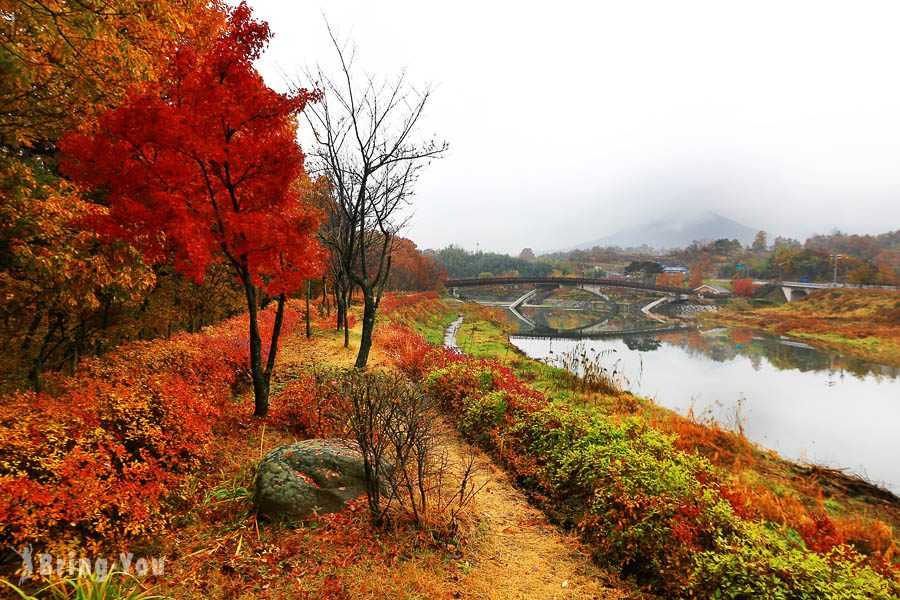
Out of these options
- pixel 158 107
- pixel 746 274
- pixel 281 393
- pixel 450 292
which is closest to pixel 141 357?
pixel 281 393

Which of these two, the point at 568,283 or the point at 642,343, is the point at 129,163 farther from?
the point at 568,283

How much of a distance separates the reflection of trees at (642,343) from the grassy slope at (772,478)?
17.7 metres

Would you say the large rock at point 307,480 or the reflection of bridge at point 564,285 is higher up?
the reflection of bridge at point 564,285

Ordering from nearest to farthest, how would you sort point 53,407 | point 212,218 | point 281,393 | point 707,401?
point 53,407 → point 212,218 → point 281,393 → point 707,401

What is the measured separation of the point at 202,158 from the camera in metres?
6.64

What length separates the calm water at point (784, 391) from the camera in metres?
11.4

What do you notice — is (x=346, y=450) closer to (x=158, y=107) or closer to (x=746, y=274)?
(x=158, y=107)

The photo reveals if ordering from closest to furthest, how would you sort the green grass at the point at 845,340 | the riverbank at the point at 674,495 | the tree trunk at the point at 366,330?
the riverbank at the point at 674,495 < the tree trunk at the point at 366,330 < the green grass at the point at 845,340

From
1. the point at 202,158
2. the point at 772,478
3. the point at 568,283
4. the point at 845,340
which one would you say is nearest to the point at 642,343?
the point at 845,340

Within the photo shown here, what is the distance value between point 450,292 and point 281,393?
53.2 meters

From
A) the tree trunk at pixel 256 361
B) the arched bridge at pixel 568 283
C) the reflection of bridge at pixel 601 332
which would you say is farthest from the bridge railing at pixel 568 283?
the tree trunk at pixel 256 361

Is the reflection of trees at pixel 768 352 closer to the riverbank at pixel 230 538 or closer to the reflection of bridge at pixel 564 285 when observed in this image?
the reflection of bridge at pixel 564 285

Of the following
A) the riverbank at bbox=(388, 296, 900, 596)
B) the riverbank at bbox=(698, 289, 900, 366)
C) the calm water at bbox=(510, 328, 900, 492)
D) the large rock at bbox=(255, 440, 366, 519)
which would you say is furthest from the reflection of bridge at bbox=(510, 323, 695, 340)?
the large rock at bbox=(255, 440, 366, 519)

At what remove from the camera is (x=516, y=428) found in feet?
24.1
